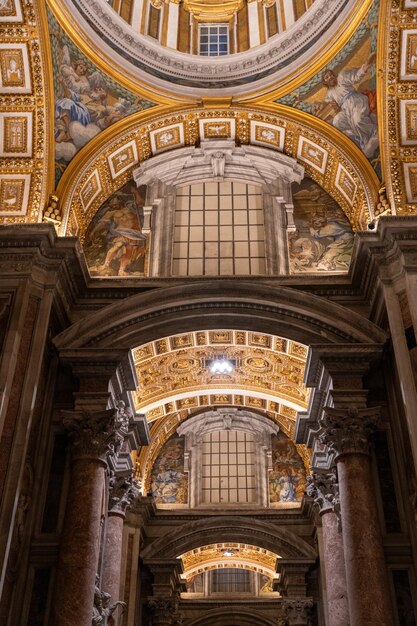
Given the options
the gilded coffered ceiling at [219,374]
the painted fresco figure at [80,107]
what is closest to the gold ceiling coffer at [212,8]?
the painted fresco figure at [80,107]

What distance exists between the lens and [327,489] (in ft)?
49.8

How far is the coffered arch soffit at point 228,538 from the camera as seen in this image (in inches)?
869

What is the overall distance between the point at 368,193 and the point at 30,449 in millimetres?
8347

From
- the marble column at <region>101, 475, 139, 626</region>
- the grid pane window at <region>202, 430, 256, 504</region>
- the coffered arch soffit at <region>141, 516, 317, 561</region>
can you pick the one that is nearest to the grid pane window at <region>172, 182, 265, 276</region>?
the marble column at <region>101, 475, 139, 626</region>

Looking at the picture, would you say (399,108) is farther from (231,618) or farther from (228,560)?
(231,618)

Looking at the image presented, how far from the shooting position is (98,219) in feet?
56.6

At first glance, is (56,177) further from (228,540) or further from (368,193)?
(228,540)

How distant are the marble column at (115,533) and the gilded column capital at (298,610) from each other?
22.6 feet

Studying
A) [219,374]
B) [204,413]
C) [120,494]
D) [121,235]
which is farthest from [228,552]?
[121,235]

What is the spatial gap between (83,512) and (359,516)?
4.46 m

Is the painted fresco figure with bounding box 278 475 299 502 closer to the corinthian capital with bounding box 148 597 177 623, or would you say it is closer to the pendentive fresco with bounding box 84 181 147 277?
the corinthian capital with bounding box 148 597 177 623

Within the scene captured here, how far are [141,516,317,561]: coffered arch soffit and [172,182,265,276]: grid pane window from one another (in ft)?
30.7

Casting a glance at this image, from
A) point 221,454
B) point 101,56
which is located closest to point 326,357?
point 101,56

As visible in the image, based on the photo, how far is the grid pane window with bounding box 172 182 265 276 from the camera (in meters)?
16.9
